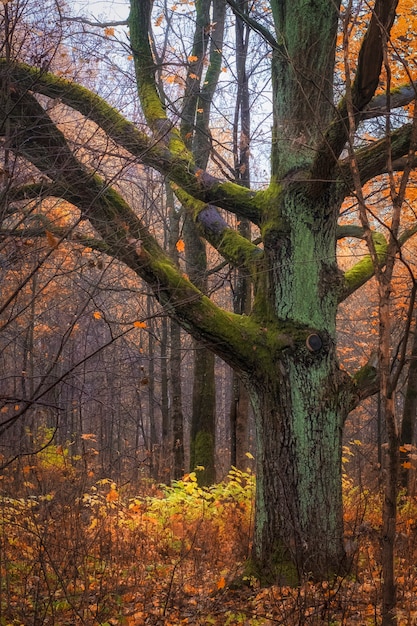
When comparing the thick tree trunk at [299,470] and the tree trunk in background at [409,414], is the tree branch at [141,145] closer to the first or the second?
the thick tree trunk at [299,470]

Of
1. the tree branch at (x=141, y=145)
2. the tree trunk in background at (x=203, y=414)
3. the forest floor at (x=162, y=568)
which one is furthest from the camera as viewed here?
the tree trunk in background at (x=203, y=414)

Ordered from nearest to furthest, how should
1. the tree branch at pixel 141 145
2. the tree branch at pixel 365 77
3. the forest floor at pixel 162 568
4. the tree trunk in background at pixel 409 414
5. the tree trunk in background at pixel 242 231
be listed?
1. the tree branch at pixel 365 77
2. the forest floor at pixel 162 568
3. the tree branch at pixel 141 145
4. the tree trunk in background at pixel 242 231
5. the tree trunk in background at pixel 409 414

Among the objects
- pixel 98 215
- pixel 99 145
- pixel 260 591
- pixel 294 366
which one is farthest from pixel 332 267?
pixel 260 591

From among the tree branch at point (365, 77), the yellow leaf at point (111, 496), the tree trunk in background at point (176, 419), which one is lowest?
the yellow leaf at point (111, 496)

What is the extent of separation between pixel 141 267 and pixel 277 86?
2493 mm

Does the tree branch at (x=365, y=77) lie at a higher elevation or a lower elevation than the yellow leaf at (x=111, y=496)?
higher

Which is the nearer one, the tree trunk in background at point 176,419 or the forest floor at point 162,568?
the forest floor at point 162,568

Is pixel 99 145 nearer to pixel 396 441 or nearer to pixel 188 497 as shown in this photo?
pixel 396 441

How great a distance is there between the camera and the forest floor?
3.62m

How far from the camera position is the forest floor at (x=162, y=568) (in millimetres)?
3623

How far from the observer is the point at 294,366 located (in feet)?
16.1

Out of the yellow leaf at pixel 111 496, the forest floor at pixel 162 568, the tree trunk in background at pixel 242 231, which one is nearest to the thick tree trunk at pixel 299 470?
the forest floor at pixel 162 568

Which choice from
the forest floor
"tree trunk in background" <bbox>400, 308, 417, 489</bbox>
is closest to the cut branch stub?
the forest floor

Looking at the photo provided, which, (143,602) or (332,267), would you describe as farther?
(332,267)
